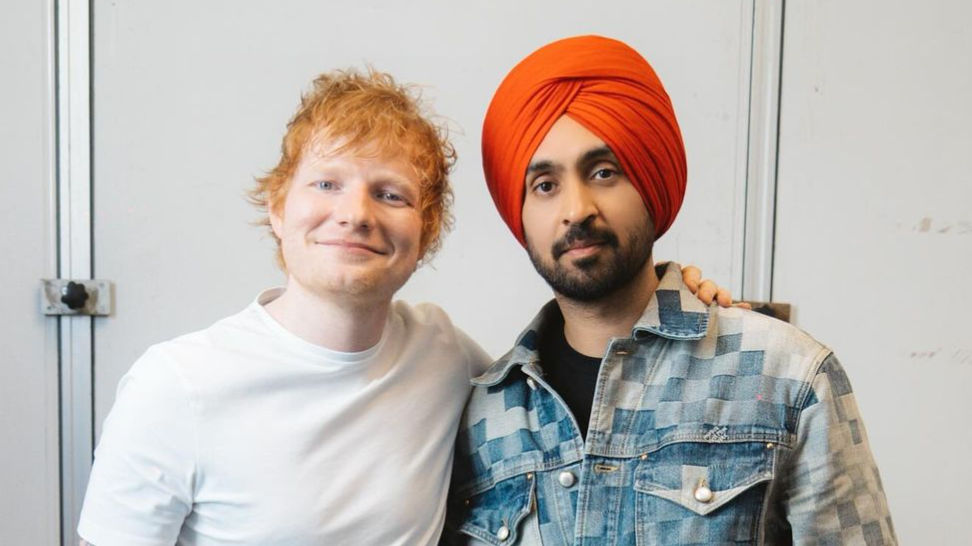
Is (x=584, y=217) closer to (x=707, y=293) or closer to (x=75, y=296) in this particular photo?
(x=707, y=293)

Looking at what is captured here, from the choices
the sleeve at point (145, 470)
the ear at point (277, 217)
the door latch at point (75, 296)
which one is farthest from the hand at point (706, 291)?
the door latch at point (75, 296)

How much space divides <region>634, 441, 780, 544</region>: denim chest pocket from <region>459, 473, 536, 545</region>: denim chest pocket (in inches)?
6.4

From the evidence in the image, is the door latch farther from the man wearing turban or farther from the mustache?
the mustache

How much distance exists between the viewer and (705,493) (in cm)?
102

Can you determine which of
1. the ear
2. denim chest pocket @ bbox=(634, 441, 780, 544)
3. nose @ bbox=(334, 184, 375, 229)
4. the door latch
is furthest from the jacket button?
the door latch

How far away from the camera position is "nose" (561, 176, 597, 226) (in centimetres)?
105

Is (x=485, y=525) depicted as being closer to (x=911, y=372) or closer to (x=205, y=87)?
(x=205, y=87)

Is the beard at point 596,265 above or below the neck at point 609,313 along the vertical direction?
above

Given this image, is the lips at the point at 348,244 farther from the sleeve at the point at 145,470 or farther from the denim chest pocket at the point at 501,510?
the denim chest pocket at the point at 501,510

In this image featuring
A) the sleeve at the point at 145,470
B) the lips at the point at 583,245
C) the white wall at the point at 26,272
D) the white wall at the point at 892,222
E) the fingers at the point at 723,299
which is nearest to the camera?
the sleeve at the point at 145,470

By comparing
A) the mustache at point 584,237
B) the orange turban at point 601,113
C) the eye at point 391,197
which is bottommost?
the mustache at point 584,237

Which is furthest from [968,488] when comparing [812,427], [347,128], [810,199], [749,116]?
[347,128]

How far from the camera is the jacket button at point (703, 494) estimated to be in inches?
40.2

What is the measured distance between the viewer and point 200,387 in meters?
0.99
